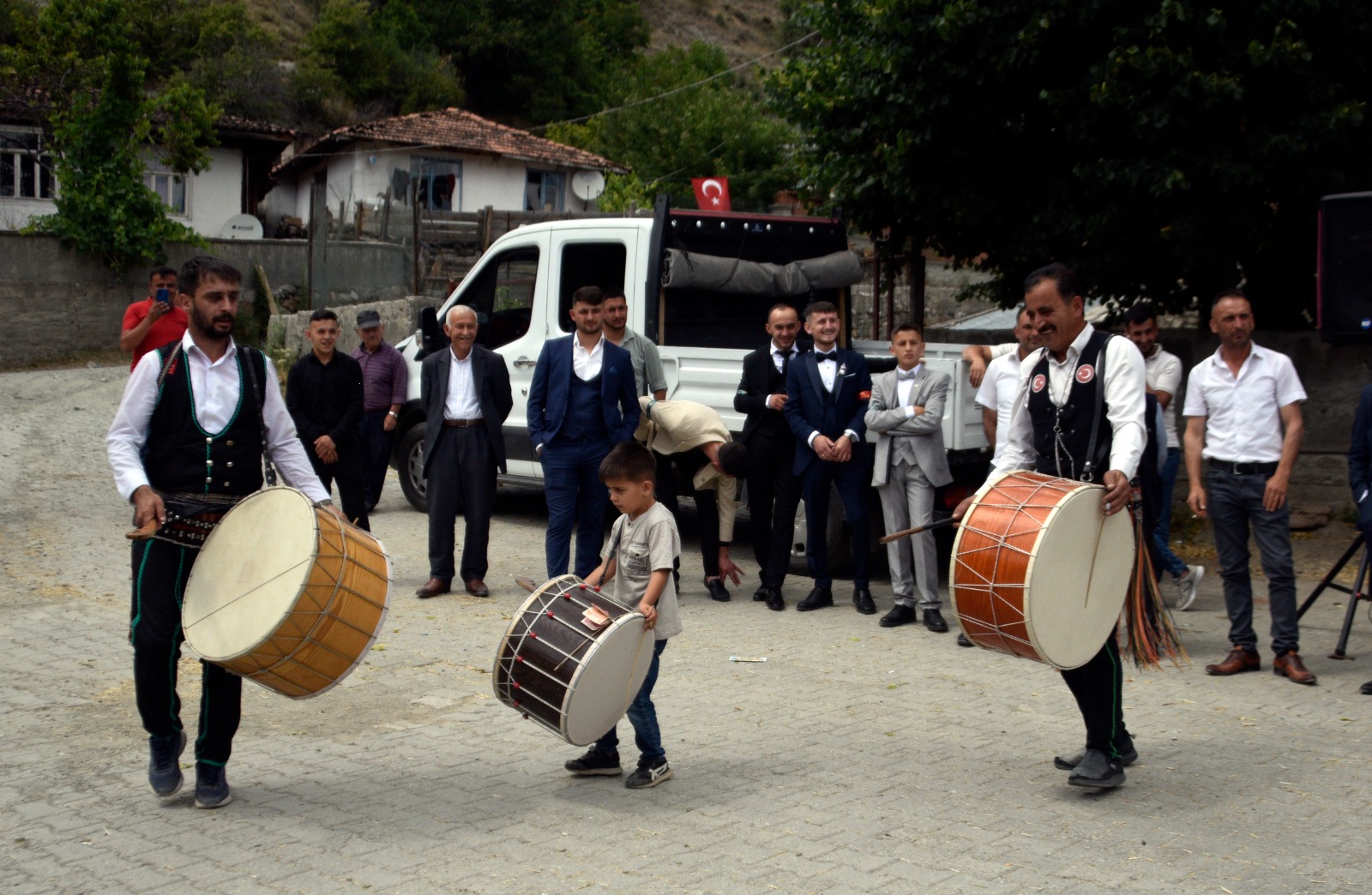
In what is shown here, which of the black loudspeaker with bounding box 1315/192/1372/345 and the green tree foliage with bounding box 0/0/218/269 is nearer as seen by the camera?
the black loudspeaker with bounding box 1315/192/1372/345

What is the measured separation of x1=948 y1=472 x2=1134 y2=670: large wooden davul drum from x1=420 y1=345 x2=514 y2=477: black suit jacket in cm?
469

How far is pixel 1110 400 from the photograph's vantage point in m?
5.15

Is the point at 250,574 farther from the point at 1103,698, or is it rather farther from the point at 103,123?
the point at 103,123

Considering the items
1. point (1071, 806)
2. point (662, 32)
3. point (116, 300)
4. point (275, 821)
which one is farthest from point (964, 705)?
point (662, 32)

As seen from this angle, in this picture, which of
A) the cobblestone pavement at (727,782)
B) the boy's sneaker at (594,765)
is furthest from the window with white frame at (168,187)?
the boy's sneaker at (594,765)

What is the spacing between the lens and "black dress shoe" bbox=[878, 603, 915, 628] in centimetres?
838

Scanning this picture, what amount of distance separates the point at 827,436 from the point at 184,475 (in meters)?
4.71

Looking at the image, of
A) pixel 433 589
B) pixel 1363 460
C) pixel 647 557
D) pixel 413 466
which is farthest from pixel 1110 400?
pixel 413 466

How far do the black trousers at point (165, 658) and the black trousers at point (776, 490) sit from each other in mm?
4589

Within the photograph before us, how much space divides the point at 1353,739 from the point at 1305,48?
5.45 metres

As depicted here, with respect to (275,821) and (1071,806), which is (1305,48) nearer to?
(1071,806)

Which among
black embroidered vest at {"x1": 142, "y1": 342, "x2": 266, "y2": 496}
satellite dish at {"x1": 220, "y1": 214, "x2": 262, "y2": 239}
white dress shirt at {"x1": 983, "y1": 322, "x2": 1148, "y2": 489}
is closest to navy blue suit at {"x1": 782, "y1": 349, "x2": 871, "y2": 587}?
white dress shirt at {"x1": 983, "y1": 322, "x2": 1148, "y2": 489}

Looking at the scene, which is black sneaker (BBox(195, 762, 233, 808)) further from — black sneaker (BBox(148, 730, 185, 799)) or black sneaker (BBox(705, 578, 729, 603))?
black sneaker (BBox(705, 578, 729, 603))

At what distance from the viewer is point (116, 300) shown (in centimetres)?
2497
